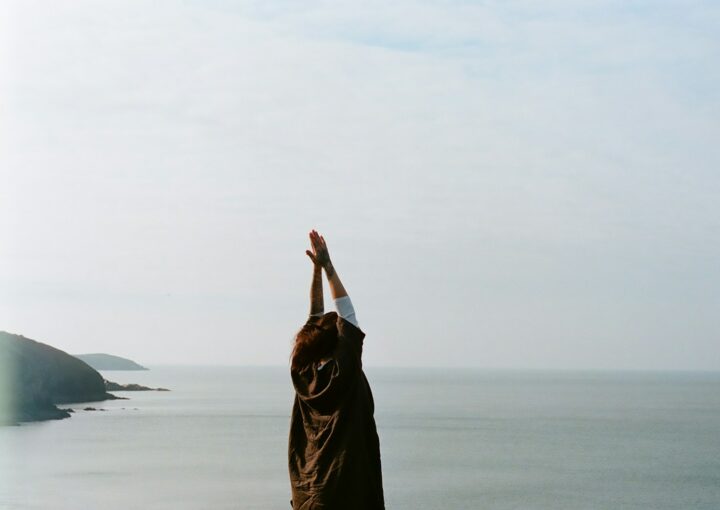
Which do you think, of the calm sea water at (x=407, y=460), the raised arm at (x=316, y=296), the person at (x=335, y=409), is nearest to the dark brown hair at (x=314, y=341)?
the person at (x=335, y=409)

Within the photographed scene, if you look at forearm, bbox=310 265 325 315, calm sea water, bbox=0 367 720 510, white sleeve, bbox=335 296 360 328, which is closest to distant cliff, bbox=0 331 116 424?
calm sea water, bbox=0 367 720 510

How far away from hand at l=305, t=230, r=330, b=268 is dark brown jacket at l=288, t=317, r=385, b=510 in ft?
0.86

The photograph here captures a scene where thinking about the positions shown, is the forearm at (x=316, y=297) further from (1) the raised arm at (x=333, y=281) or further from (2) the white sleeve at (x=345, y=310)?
(2) the white sleeve at (x=345, y=310)

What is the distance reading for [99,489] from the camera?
50.3m

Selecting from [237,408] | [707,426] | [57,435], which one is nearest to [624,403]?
[707,426]

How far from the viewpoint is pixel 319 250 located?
4141mm

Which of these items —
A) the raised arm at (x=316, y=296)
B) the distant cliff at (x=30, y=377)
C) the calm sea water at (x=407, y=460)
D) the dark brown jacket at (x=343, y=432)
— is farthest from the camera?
Answer: the distant cliff at (x=30, y=377)

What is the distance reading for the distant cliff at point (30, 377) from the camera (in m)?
85.1

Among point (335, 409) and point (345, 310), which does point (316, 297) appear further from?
point (335, 409)

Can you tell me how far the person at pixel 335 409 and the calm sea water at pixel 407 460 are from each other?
39750mm

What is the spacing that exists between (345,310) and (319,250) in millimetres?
272

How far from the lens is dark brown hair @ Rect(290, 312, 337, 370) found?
4070mm

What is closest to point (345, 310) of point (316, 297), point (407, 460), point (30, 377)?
point (316, 297)

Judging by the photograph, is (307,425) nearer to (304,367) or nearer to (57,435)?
(304,367)
